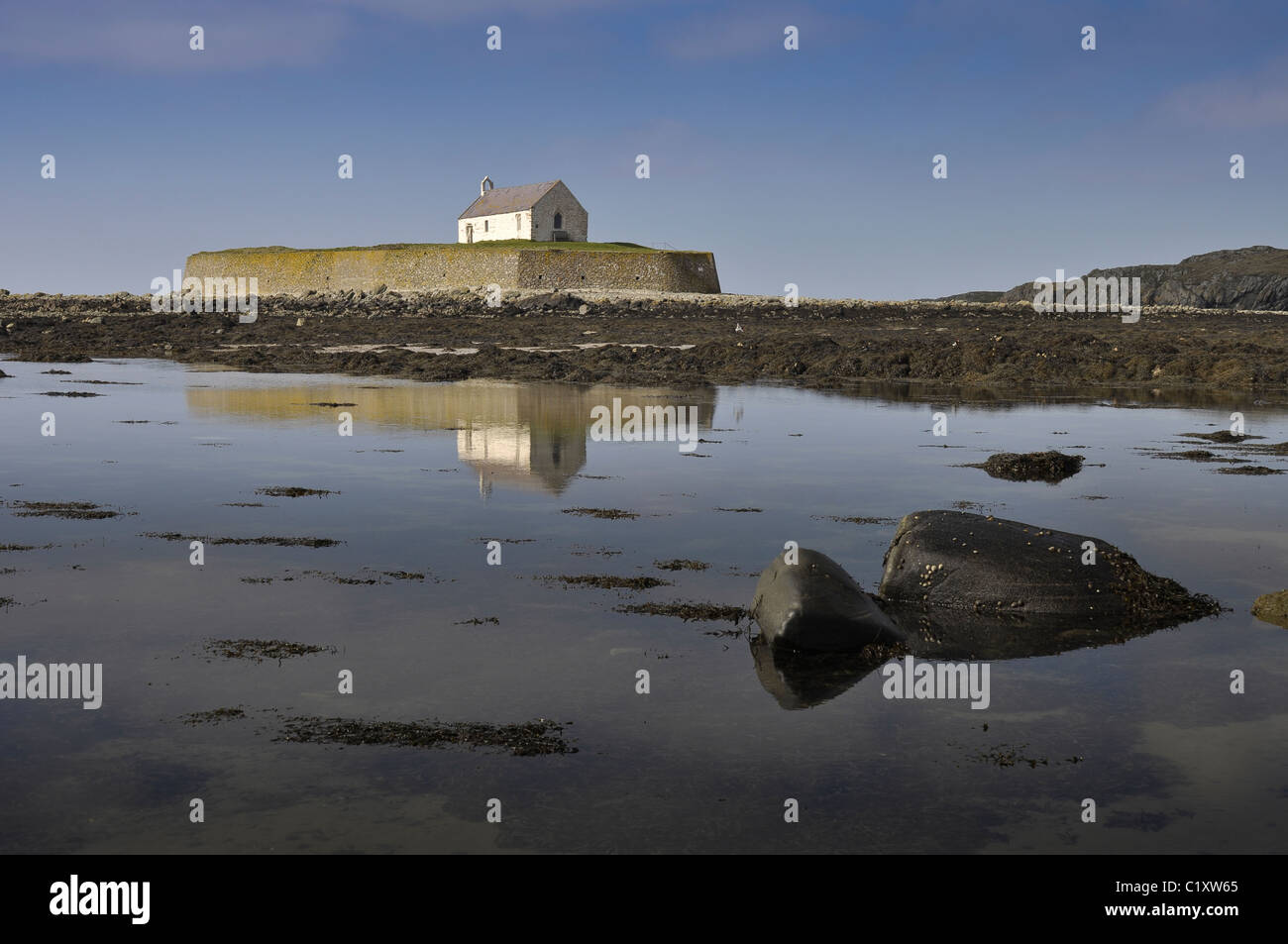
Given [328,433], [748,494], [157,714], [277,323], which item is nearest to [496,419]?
[328,433]

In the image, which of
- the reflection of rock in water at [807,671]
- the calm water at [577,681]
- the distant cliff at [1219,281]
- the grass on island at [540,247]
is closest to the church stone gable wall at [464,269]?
the grass on island at [540,247]

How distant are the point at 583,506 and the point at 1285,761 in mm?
7629

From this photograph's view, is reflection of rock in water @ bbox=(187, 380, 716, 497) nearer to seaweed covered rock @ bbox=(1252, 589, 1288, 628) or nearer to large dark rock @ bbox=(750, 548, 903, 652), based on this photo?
large dark rock @ bbox=(750, 548, 903, 652)

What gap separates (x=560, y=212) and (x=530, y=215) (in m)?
2.85

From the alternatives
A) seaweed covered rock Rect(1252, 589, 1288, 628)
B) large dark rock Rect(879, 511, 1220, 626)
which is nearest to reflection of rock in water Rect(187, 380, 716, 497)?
large dark rock Rect(879, 511, 1220, 626)

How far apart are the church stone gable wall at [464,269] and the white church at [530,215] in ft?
18.1

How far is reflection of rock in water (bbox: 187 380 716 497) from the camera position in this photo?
1559cm

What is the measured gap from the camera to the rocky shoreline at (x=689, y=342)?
107ft

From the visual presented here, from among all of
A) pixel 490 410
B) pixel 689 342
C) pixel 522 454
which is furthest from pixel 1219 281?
pixel 522 454

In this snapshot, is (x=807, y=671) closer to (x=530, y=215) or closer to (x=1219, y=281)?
(x=530, y=215)

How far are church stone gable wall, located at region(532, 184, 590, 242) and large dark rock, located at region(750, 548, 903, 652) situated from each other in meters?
81.3

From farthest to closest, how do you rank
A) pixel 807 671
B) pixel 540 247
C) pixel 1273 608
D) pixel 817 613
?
1. pixel 540 247
2. pixel 1273 608
3. pixel 817 613
4. pixel 807 671

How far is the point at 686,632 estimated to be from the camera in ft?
26.8

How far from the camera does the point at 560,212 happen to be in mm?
88875
